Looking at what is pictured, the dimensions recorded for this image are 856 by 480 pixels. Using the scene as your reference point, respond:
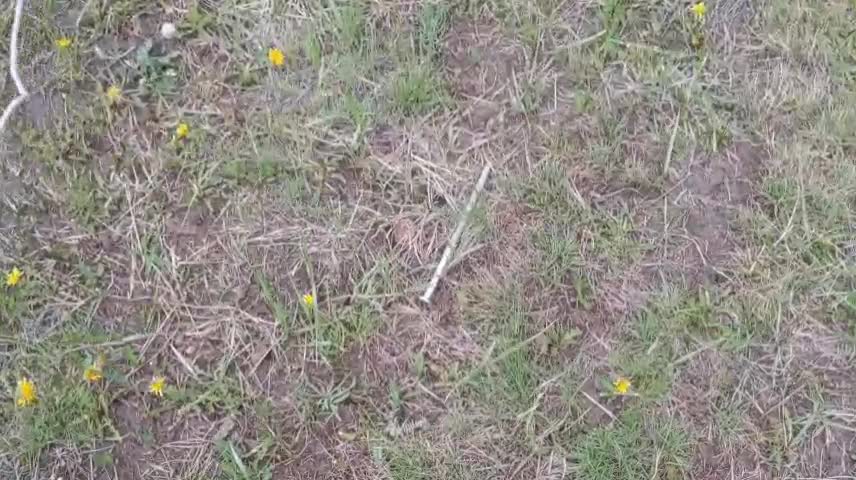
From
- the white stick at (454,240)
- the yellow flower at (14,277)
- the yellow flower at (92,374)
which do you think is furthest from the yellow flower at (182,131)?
the white stick at (454,240)

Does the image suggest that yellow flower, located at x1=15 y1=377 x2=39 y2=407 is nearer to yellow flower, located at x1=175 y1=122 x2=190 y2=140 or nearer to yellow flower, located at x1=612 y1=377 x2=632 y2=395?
yellow flower, located at x1=175 y1=122 x2=190 y2=140

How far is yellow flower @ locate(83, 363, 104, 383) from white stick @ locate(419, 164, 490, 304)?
872 millimetres

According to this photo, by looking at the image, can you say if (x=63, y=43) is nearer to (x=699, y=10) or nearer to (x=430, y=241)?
(x=430, y=241)

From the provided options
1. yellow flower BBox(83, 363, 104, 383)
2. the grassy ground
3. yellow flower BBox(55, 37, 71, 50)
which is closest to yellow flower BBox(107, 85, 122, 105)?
the grassy ground

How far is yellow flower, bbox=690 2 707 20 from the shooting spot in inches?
96.0

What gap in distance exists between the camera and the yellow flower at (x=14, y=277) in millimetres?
2246

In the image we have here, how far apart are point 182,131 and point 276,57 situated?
340mm

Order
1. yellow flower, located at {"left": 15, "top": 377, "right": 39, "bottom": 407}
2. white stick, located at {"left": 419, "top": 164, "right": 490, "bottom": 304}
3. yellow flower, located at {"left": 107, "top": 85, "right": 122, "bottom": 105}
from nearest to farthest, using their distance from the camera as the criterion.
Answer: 1. yellow flower, located at {"left": 15, "top": 377, "right": 39, "bottom": 407}
2. white stick, located at {"left": 419, "top": 164, "right": 490, "bottom": 304}
3. yellow flower, located at {"left": 107, "top": 85, "right": 122, "bottom": 105}

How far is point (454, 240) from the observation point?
2307mm

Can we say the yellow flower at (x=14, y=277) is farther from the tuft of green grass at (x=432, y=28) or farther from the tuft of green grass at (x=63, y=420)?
the tuft of green grass at (x=432, y=28)

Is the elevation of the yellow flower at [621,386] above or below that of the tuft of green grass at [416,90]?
below

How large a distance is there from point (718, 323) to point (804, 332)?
23cm

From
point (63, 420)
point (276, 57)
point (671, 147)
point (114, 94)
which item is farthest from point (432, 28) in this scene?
point (63, 420)

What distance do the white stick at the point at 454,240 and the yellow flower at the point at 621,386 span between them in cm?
54
